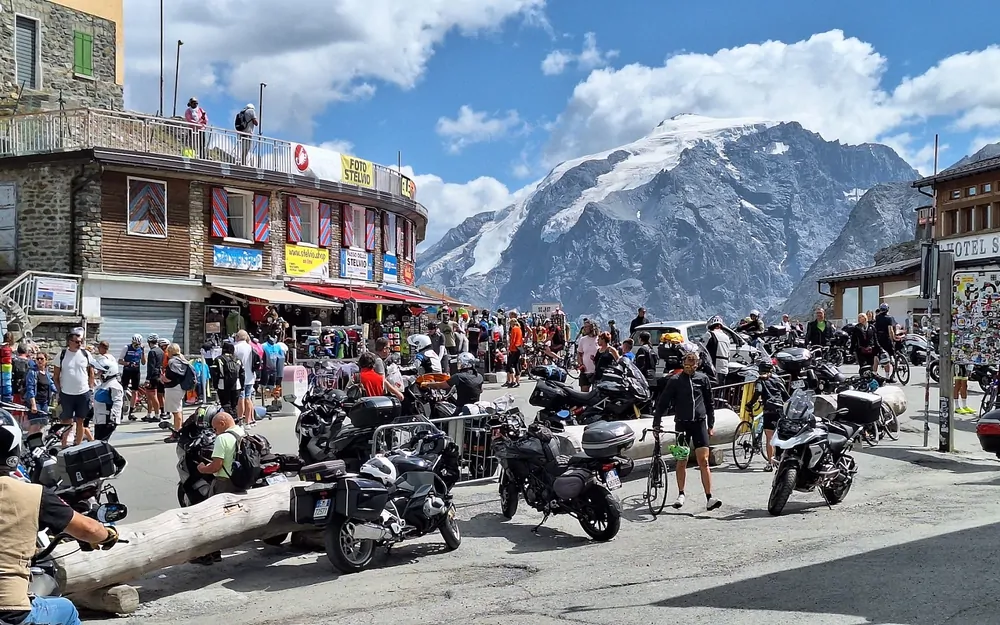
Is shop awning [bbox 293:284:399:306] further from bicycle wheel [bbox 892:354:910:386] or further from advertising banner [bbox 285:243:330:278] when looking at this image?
bicycle wheel [bbox 892:354:910:386]

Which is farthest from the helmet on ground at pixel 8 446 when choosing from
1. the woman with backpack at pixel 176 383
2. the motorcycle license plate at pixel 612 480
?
the woman with backpack at pixel 176 383

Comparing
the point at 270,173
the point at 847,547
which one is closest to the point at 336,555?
the point at 847,547

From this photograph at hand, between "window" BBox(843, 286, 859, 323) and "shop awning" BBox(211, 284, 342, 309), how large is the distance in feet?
103

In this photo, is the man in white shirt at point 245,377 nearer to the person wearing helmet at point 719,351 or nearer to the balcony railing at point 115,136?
the person wearing helmet at point 719,351

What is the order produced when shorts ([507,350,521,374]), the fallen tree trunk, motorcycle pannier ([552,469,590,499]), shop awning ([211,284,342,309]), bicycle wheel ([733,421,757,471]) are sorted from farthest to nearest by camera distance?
shop awning ([211,284,342,309])
shorts ([507,350,521,374])
bicycle wheel ([733,421,757,471])
motorcycle pannier ([552,469,590,499])
the fallen tree trunk

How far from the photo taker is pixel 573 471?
28.8 feet

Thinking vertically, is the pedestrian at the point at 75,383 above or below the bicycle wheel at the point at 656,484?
above

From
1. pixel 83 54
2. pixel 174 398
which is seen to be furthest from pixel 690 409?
pixel 83 54

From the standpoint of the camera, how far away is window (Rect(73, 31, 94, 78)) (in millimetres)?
34188

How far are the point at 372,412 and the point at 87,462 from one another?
3.22m

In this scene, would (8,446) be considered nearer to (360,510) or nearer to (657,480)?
(360,510)

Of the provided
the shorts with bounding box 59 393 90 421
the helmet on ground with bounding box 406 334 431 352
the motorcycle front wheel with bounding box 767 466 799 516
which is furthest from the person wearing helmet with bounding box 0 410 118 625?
the helmet on ground with bounding box 406 334 431 352

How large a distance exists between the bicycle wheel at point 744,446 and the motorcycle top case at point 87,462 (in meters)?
8.30

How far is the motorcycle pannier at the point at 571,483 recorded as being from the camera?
28.5ft
